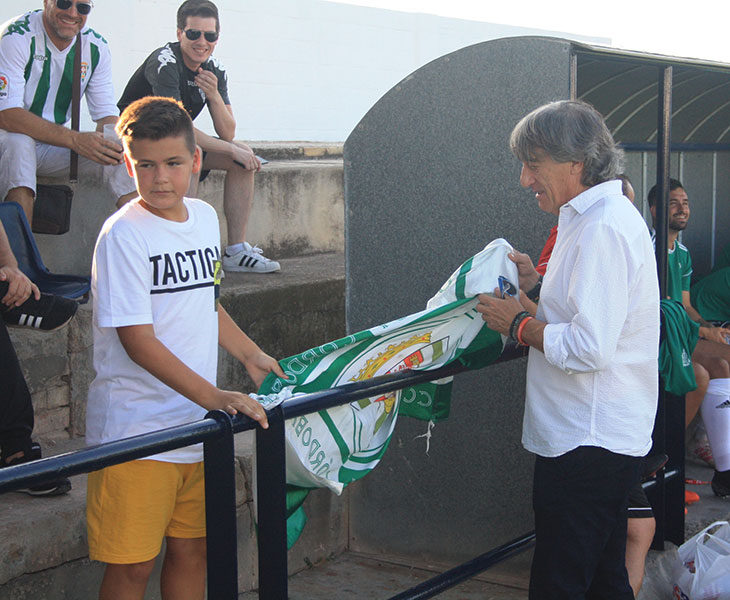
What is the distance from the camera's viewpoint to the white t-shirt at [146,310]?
7.23 feet

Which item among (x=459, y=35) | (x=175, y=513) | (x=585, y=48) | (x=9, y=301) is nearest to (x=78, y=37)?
(x=9, y=301)

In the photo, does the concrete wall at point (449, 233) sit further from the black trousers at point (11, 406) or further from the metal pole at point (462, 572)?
the black trousers at point (11, 406)

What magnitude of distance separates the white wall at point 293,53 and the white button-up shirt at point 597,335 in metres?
6.27

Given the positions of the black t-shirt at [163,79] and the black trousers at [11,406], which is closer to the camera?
the black trousers at [11,406]

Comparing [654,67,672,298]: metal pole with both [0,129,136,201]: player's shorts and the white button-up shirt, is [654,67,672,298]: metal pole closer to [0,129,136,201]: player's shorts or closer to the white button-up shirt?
the white button-up shirt

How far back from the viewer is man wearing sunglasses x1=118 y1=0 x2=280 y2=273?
4.72 meters

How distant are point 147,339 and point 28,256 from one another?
1.37 m

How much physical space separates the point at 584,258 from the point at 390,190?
60.4 inches

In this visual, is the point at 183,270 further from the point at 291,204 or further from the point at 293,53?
the point at 293,53

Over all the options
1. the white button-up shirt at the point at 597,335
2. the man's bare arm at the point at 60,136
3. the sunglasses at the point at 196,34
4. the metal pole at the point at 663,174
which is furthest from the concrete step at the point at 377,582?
the sunglasses at the point at 196,34

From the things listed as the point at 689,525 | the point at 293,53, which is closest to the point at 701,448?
the point at 689,525

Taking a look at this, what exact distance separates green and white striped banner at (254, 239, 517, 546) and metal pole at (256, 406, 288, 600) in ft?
0.67

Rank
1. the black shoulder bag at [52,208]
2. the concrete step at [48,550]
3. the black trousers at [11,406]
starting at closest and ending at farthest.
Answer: the concrete step at [48,550], the black trousers at [11,406], the black shoulder bag at [52,208]

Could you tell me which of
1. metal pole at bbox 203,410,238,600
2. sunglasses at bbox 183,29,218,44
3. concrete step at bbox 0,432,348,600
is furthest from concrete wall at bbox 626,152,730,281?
metal pole at bbox 203,410,238,600
